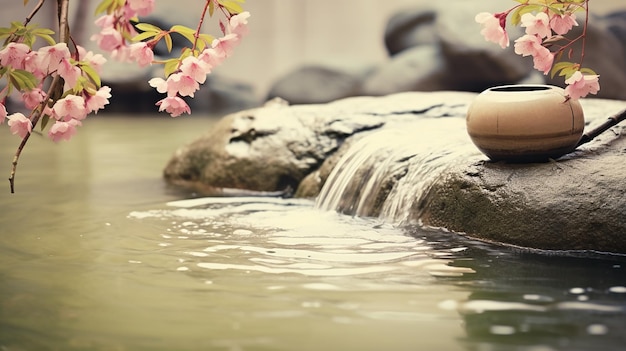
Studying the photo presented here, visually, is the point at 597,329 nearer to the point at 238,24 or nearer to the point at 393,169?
the point at 238,24

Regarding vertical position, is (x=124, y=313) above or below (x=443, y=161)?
below

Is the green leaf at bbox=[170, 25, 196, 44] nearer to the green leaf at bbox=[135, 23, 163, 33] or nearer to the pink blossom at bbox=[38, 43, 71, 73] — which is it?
the green leaf at bbox=[135, 23, 163, 33]

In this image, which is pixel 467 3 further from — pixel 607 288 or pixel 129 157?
pixel 607 288

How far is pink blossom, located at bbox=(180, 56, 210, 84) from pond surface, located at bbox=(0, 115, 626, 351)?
732 millimetres

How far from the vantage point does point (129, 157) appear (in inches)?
302

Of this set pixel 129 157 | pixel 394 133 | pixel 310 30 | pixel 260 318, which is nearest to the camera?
pixel 260 318

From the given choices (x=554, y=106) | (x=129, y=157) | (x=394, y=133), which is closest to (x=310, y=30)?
(x=129, y=157)

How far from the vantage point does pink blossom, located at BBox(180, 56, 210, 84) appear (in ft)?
8.25

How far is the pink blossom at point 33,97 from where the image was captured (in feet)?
8.38

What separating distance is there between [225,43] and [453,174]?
171cm

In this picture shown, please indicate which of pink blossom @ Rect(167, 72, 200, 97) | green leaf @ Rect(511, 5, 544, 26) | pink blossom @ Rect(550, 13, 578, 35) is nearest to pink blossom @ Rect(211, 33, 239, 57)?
pink blossom @ Rect(167, 72, 200, 97)

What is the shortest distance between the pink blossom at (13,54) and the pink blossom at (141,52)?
1.00 feet

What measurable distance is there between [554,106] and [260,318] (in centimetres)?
185

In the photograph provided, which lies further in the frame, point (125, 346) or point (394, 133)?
point (394, 133)
